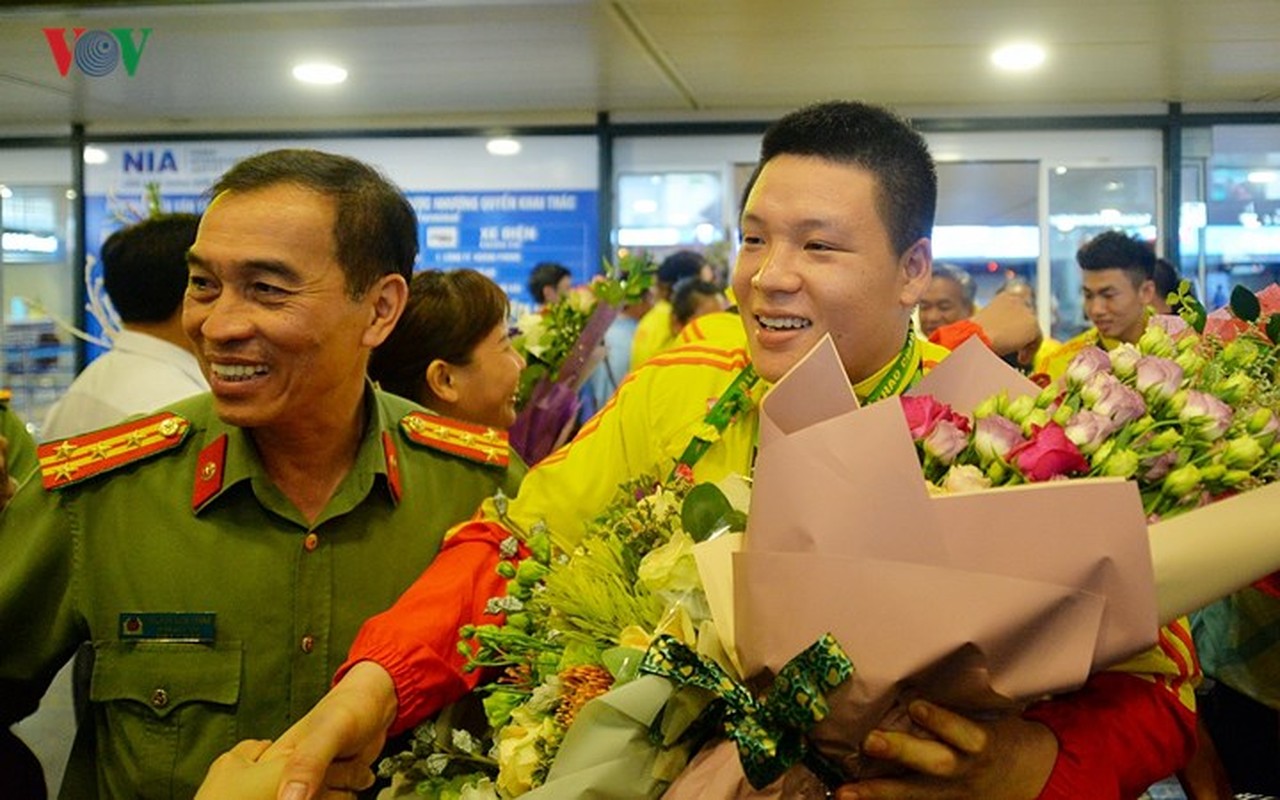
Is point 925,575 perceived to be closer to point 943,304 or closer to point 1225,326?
point 1225,326

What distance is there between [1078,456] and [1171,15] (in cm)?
448

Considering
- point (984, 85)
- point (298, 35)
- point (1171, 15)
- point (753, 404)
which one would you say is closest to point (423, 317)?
point (753, 404)

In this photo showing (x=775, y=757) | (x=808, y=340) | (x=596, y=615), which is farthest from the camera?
(x=808, y=340)

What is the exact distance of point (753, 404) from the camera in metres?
1.80

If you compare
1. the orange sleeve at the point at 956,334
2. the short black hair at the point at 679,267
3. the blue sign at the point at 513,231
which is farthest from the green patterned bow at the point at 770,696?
the blue sign at the point at 513,231

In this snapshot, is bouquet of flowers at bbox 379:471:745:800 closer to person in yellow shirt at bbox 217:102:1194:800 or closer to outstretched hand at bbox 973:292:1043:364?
person in yellow shirt at bbox 217:102:1194:800

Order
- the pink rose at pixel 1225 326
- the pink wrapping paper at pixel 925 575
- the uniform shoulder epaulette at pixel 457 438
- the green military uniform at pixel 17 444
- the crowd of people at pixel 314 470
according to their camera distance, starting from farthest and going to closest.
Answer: the green military uniform at pixel 17 444
the uniform shoulder epaulette at pixel 457 438
the crowd of people at pixel 314 470
the pink rose at pixel 1225 326
the pink wrapping paper at pixel 925 575

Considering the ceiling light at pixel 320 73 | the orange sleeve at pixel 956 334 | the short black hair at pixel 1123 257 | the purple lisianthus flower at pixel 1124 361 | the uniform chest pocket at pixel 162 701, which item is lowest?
the uniform chest pocket at pixel 162 701

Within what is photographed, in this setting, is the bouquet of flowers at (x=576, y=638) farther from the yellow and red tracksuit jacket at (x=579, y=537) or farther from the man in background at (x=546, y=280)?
the man in background at (x=546, y=280)

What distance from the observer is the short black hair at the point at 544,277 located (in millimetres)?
6633

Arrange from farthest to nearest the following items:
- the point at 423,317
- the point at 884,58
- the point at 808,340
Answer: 1. the point at 884,58
2. the point at 423,317
3. the point at 808,340

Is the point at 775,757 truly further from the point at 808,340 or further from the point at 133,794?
the point at 133,794

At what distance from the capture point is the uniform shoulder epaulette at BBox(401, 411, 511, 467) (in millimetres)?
1976

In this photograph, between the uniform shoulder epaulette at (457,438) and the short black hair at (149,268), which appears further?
the short black hair at (149,268)
